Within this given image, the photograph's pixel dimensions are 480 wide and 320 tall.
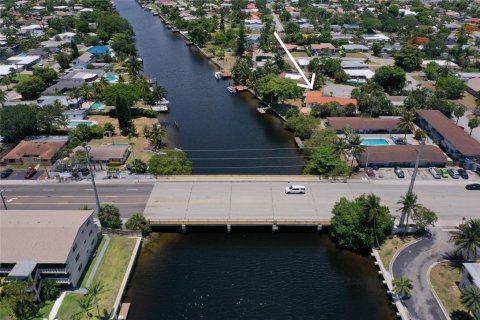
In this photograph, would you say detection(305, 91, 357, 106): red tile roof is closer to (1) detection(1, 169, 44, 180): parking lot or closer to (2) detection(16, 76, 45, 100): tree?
(1) detection(1, 169, 44, 180): parking lot

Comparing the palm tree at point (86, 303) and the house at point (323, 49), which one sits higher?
the house at point (323, 49)

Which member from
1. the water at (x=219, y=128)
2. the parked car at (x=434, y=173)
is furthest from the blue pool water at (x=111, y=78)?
the parked car at (x=434, y=173)

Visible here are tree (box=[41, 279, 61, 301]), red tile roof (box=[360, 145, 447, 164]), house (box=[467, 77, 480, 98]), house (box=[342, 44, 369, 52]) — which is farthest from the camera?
house (box=[342, 44, 369, 52])

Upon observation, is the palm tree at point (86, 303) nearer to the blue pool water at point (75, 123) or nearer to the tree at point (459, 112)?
the blue pool water at point (75, 123)

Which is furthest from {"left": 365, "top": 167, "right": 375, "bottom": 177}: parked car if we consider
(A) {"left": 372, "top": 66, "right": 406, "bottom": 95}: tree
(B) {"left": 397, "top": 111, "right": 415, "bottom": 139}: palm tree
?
(A) {"left": 372, "top": 66, "right": 406, "bottom": 95}: tree

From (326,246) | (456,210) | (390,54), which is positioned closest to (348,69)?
(390,54)

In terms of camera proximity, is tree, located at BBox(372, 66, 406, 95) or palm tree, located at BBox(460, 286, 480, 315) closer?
palm tree, located at BBox(460, 286, 480, 315)
